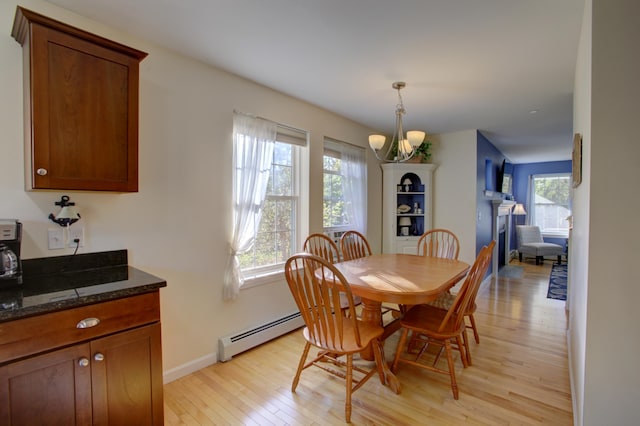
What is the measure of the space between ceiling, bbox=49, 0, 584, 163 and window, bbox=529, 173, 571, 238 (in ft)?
17.7

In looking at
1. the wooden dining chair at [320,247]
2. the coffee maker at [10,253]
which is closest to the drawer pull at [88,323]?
the coffee maker at [10,253]

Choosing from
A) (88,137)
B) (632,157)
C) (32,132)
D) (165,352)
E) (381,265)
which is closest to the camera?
(632,157)

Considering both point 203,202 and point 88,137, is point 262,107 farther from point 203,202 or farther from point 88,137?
point 88,137

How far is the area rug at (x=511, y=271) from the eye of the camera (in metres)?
5.74

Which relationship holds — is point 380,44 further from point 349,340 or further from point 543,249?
point 543,249

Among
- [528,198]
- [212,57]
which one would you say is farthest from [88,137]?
[528,198]

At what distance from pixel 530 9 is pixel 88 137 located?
Answer: 2539 mm

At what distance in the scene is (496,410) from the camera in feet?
6.32

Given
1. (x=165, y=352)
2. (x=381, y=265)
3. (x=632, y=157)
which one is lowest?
(x=165, y=352)

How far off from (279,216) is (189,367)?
1.55 metres

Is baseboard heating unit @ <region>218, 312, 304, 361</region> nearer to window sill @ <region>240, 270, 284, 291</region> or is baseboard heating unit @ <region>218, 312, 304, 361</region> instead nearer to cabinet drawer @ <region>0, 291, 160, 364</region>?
window sill @ <region>240, 270, 284, 291</region>

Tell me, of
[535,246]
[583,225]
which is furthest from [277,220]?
[535,246]

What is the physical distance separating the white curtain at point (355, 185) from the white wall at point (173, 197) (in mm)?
1391

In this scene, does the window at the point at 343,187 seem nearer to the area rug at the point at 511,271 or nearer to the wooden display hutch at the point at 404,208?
the wooden display hutch at the point at 404,208
